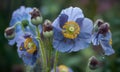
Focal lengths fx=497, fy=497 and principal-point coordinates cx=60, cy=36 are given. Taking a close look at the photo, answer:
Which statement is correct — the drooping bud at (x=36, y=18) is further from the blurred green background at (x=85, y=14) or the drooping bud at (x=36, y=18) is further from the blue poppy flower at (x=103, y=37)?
the blurred green background at (x=85, y=14)

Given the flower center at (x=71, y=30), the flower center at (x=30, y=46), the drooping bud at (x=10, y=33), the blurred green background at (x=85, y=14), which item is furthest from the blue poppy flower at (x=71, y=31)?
the blurred green background at (x=85, y=14)

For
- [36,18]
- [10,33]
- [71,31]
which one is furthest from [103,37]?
[10,33]

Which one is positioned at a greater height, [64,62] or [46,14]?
[46,14]

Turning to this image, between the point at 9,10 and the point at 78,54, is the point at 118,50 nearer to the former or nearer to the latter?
the point at 78,54

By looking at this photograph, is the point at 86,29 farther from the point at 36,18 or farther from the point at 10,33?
the point at 10,33

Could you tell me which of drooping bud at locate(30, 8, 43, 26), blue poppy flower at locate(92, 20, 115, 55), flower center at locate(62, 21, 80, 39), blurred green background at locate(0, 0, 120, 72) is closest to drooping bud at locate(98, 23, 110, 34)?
blue poppy flower at locate(92, 20, 115, 55)

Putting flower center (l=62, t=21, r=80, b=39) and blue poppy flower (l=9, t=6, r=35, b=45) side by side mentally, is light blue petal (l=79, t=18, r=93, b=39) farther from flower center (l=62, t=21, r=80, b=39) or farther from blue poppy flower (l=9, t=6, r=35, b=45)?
blue poppy flower (l=9, t=6, r=35, b=45)

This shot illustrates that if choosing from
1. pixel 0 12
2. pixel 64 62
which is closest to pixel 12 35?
pixel 64 62
